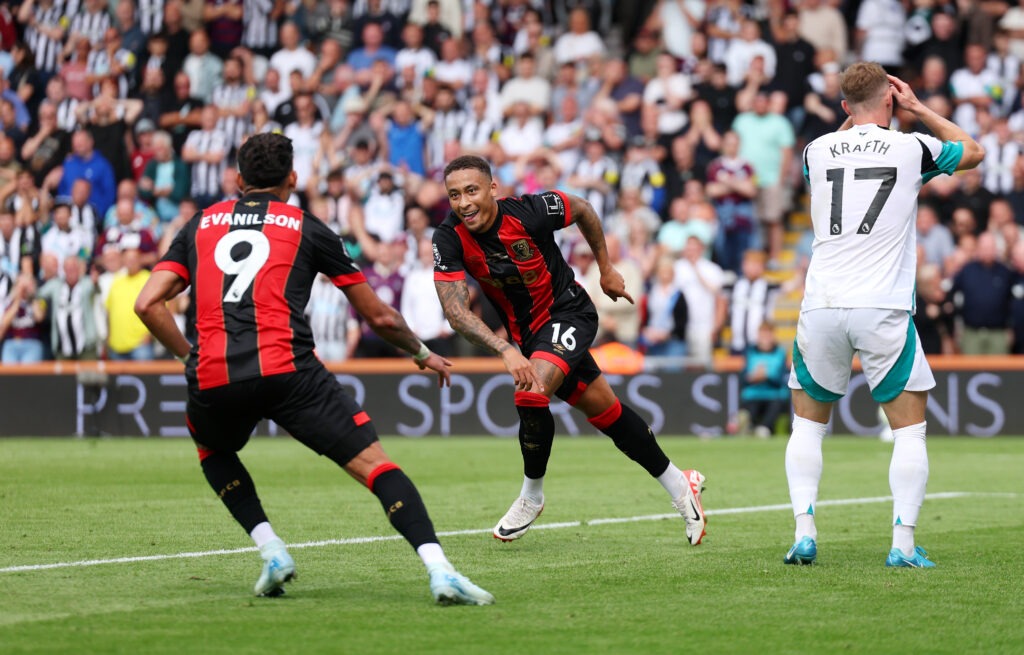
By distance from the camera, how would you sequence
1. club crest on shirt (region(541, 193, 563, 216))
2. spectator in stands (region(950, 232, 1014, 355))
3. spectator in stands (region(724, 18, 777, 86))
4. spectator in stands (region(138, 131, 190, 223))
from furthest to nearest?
spectator in stands (region(138, 131, 190, 223)) → spectator in stands (region(724, 18, 777, 86)) → spectator in stands (region(950, 232, 1014, 355)) → club crest on shirt (region(541, 193, 563, 216))

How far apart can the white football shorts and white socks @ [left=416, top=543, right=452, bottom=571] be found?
2.30 m

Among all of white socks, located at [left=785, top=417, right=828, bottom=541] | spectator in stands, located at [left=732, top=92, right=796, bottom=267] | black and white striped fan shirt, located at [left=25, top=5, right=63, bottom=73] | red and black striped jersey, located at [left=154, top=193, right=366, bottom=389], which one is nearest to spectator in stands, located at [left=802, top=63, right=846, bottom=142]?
spectator in stands, located at [left=732, top=92, right=796, bottom=267]

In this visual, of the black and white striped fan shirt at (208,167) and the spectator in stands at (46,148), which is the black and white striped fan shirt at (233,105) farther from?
the spectator in stands at (46,148)

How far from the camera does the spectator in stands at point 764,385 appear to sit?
62.6ft

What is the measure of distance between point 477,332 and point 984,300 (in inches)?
479

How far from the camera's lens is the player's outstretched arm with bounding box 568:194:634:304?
29.0 ft

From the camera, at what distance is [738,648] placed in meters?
5.47

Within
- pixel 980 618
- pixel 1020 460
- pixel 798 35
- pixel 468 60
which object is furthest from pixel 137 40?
pixel 980 618

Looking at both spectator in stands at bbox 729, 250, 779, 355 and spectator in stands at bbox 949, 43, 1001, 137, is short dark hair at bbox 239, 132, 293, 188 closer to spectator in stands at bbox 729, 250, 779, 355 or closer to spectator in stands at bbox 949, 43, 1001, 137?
spectator in stands at bbox 729, 250, 779, 355

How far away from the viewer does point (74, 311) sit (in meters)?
20.8

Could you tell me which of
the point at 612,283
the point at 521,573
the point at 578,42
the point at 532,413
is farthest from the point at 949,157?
the point at 578,42

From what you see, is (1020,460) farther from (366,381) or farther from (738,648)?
(738,648)

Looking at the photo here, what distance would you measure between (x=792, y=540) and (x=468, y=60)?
1551 cm

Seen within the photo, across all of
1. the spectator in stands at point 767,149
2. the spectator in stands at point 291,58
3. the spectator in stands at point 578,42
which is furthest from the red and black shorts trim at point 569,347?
the spectator in stands at point 291,58
